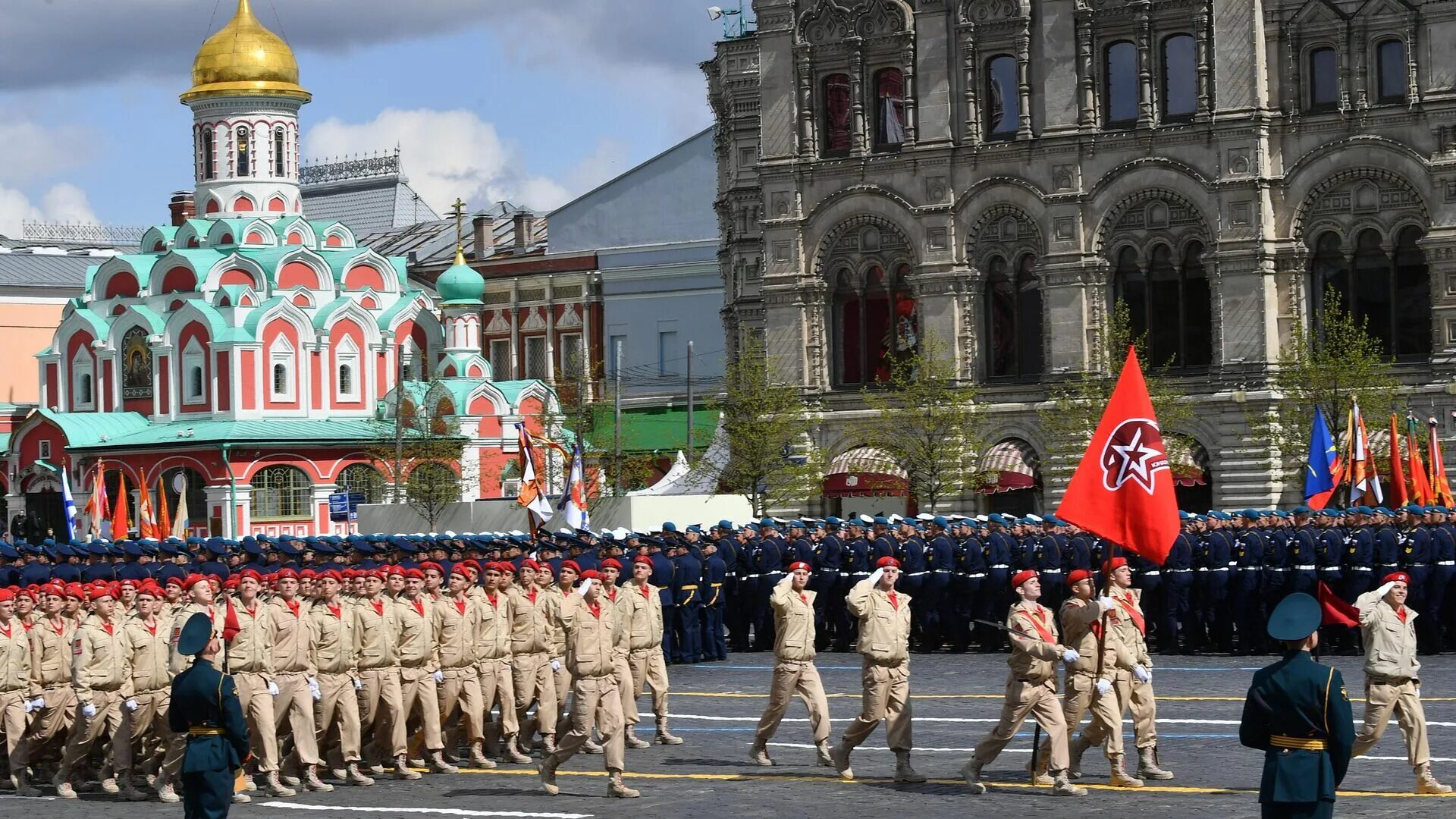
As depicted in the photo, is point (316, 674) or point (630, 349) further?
point (630, 349)

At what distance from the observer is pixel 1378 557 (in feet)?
87.5

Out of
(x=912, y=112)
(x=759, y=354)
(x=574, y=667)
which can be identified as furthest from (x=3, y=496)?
(x=574, y=667)

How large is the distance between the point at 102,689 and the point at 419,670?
2510mm

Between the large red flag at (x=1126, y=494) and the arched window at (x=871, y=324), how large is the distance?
106ft

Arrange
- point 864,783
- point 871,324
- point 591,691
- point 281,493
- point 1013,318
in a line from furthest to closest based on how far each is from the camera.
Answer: point 281,493, point 871,324, point 1013,318, point 591,691, point 864,783

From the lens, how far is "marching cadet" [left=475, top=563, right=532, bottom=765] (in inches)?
772

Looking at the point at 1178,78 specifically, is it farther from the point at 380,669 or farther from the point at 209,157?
the point at 209,157

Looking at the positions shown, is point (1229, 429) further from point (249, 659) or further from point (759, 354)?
point (249, 659)

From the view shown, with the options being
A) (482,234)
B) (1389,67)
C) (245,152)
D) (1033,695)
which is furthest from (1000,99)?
(482,234)

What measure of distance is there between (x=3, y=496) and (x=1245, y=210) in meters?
47.1

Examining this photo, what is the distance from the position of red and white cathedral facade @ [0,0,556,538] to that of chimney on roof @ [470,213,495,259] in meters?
5.44

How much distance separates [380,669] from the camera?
61.4 ft

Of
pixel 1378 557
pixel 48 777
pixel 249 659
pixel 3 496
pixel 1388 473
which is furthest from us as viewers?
pixel 3 496

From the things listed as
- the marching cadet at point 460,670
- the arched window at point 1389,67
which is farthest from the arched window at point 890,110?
the marching cadet at point 460,670
